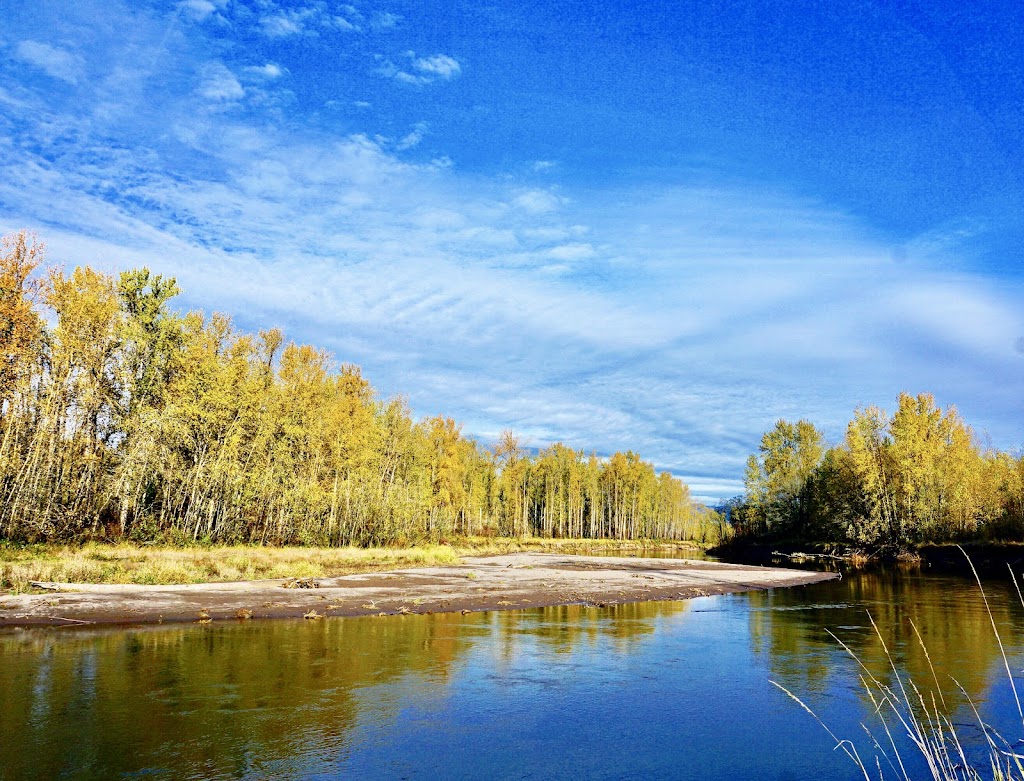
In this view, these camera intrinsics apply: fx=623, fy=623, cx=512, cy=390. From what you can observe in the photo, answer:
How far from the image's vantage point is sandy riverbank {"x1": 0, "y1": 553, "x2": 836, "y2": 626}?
21828 millimetres

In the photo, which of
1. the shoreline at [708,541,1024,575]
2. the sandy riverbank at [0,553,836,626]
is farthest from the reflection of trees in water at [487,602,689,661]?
the shoreline at [708,541,1024,575]

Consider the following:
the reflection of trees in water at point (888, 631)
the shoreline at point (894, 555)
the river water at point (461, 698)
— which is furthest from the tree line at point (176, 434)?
the shoreline at point (894, 555)

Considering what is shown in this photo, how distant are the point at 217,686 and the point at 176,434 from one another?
110 feet

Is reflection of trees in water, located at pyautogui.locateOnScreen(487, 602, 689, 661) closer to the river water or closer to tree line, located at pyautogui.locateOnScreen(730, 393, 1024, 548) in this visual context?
the river water

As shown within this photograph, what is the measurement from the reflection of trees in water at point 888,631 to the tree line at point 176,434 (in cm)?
3454

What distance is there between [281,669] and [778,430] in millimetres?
93833

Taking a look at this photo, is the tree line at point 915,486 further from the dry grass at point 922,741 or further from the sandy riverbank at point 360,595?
the dry grass at point 922,741

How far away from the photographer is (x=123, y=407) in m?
42.4

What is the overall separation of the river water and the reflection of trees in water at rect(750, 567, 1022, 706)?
0.51 feet

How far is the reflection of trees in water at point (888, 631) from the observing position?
16547mm

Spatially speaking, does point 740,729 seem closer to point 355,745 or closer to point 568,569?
point 355,745

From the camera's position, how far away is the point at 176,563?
31.1 metres

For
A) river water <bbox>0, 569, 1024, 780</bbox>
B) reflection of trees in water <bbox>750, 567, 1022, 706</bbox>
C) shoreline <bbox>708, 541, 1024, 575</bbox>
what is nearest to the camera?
river water <bbox>0, 569, 1024, 780</bbox>

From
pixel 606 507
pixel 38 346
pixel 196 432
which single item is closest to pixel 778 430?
pixel 606 507
